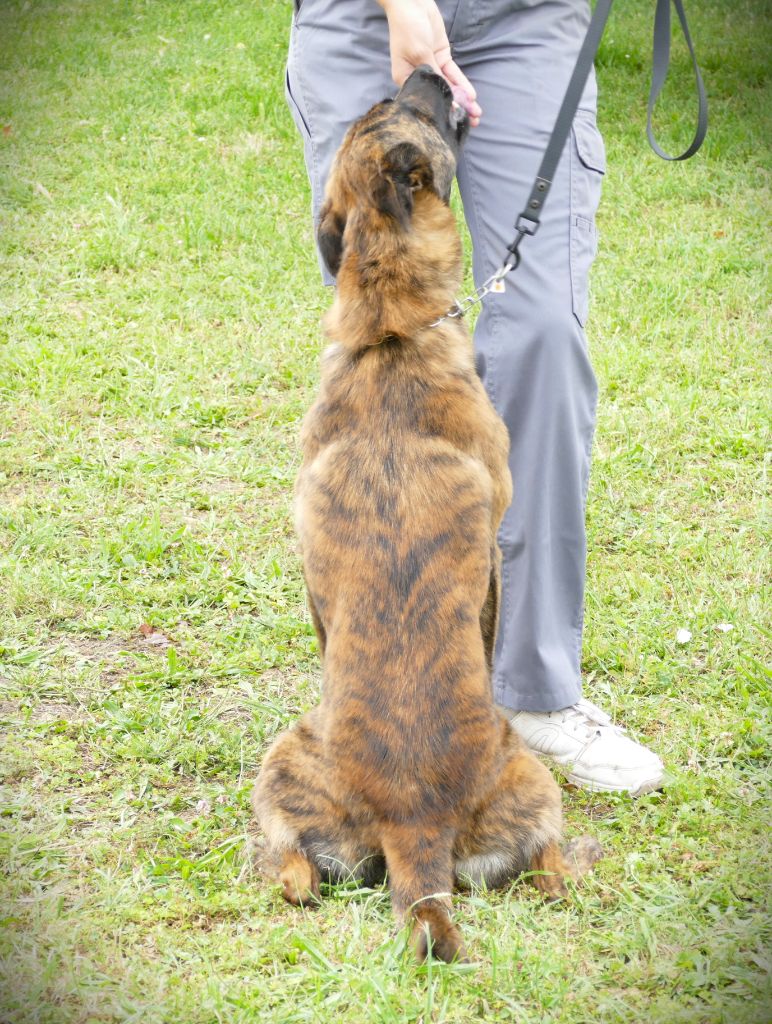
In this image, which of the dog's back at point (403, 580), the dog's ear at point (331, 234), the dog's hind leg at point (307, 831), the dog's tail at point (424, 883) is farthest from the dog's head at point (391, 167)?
the dog's tail at point (424, 883)

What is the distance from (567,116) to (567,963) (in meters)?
2.21

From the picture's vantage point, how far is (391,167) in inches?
122

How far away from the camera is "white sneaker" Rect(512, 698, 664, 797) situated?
3.53 m

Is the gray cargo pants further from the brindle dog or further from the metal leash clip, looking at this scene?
the brindle dog

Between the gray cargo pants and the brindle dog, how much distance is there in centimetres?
23

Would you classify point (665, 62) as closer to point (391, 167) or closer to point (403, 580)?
point (391, 167)

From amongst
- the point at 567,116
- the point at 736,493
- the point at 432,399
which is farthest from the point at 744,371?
the point at 432,399

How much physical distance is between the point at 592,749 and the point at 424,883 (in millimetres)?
1013

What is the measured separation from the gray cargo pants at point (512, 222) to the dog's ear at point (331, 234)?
0.39 meters

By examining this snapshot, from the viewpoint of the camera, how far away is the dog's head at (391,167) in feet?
10.1

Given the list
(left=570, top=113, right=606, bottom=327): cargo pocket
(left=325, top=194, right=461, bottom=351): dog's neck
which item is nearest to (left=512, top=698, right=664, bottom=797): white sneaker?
(left=570, top=113, right=606, bottom=327): cargo pocket

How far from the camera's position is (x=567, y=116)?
3215mm

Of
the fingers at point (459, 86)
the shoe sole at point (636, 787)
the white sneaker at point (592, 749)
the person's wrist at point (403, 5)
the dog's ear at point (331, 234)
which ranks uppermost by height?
the person's wrist at point (403, 5)

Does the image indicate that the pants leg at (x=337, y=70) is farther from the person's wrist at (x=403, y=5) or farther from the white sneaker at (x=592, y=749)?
the white sneaker at (x=592, y=749)
